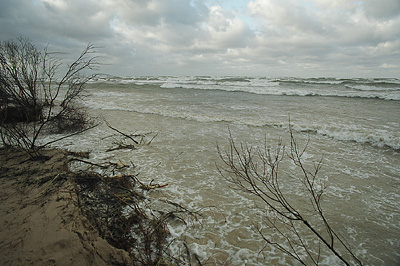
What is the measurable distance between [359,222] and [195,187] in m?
2.84

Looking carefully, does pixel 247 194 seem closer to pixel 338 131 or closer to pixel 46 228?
pixel 46 228

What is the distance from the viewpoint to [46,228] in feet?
7.38

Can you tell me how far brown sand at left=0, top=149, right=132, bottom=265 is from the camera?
1.94 meters

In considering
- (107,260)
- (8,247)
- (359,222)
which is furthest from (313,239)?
(8,247)

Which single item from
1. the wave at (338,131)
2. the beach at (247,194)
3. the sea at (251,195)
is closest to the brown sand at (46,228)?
the beach at (247,194)

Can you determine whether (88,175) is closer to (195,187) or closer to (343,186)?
(195,187)

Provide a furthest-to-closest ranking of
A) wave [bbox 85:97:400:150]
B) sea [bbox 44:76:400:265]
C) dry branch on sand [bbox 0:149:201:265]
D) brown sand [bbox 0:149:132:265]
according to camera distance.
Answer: wave [bbox 85:97:400:150] → sea [bbox 44:76:400:265] → dry branch on sand [bbox 0:149:201:265] → brown sand [bbox 0:149:132:265]

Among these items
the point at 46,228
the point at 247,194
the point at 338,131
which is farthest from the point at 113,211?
the point at 338,131

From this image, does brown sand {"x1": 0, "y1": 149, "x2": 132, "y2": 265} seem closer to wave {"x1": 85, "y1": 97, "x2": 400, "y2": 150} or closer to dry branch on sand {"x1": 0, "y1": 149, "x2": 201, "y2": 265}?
dry branch on sand {"x1": 0, "y1": 149, "x2": 201, "y2": 265}

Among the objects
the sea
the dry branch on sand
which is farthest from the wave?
the dry branch on sand

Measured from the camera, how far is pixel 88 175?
3.86 m

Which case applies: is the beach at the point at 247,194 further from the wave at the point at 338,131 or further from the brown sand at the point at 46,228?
the brown sand at the point at 46,228

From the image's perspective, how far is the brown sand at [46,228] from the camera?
1944mm

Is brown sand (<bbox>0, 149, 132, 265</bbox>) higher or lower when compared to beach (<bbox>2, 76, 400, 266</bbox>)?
higher
